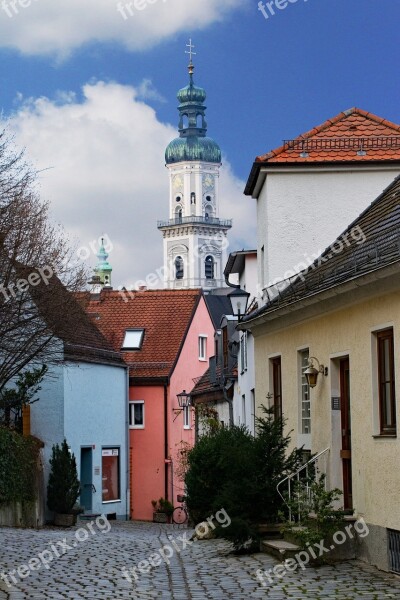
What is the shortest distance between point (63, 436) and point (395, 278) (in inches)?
884

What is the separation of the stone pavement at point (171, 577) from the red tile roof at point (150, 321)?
992 inches

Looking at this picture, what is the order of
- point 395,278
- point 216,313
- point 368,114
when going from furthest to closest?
1. point 216,313
2. point 368,114
3. point 395,278

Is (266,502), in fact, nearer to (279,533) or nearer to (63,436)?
(279,533)

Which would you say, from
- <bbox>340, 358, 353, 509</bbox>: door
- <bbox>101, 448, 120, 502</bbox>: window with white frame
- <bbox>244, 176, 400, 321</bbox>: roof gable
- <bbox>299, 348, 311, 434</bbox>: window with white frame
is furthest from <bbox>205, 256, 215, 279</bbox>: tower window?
<bbox>340, 358, 353, 509</bbox>: door

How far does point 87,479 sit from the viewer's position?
3822cm

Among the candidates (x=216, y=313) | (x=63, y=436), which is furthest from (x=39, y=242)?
(x=216, y=313)

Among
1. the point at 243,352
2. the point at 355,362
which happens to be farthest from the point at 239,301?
the point at 355,362

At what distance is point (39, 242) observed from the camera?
87.5ft

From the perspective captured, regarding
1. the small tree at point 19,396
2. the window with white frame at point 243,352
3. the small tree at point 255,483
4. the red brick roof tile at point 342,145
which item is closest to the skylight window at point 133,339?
the small tree at point 19,396

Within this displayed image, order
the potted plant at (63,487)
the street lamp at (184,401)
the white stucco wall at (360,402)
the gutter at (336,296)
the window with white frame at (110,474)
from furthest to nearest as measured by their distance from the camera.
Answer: the street lamp at (184,401)
the window with white frame at (110,474)
the potted plant at (63,487)
the white stucco wall at (360,402)
the gutter at (336,296)

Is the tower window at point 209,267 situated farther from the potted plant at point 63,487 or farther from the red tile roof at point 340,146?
the red tile roof at point 340,146

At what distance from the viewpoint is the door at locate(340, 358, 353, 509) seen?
55.6 feet

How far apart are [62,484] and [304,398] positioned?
14.1 metres

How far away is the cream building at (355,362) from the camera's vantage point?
47.4 feet
